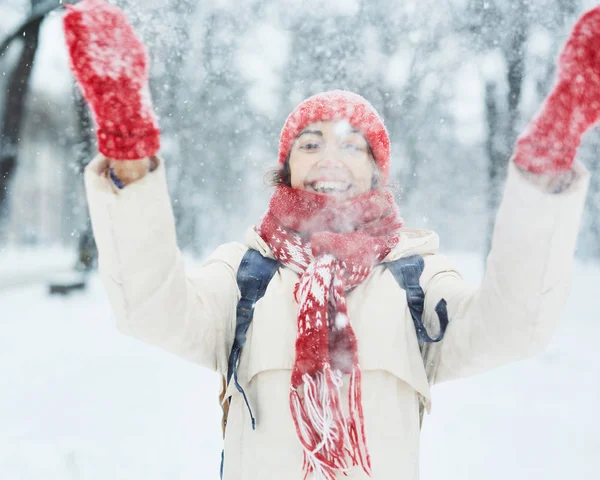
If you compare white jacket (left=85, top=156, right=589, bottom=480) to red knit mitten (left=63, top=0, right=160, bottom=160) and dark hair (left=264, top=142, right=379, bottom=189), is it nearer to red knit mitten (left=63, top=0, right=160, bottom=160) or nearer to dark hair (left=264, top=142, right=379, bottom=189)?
red knit mitten (left=63, top=0, right=160, bottom=160)

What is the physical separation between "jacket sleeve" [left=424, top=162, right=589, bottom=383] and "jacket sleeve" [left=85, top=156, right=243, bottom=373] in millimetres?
562

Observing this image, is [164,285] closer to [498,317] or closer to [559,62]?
[498,317]

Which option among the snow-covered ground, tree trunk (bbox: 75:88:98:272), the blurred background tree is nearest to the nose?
the snow-covered ground

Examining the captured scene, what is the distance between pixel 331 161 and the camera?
125cm

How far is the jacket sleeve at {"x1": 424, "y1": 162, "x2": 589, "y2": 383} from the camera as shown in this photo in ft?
2.61

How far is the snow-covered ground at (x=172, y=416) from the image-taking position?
116 inches

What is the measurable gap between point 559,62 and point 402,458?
0.85 metres

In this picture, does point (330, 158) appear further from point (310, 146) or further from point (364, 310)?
point (364, 310)

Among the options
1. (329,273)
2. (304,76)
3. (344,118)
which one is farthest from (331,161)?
(304,76)

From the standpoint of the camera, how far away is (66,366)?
15.3ft

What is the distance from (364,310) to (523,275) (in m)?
0.40

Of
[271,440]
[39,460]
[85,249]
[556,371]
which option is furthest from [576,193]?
[85,249]

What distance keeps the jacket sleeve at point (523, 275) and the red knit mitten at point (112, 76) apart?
0.59 m

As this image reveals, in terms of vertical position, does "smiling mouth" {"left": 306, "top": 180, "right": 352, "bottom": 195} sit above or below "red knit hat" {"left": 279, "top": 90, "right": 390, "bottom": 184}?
below
